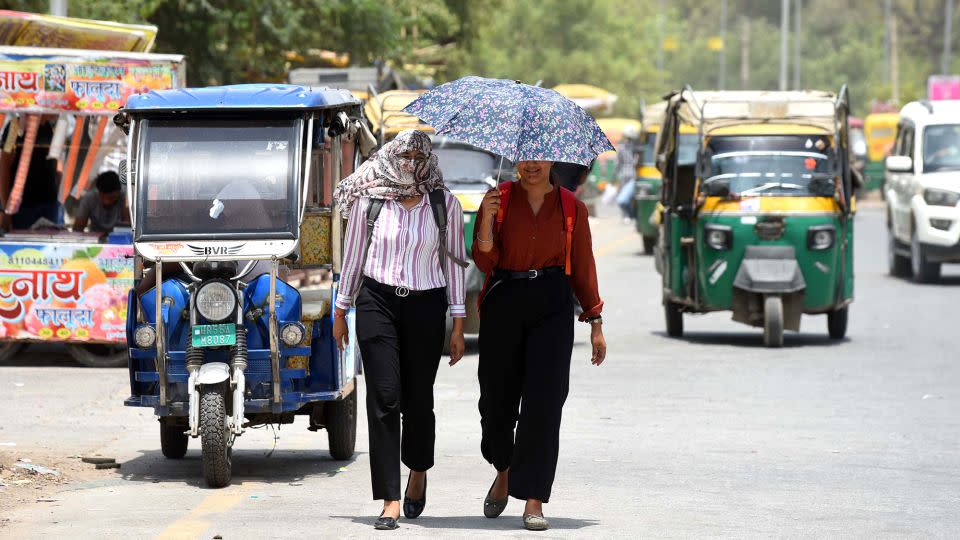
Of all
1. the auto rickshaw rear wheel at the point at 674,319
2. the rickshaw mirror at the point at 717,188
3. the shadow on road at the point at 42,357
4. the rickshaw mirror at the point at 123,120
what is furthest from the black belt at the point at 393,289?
the auto rickshaw rear wheel at the point at 674,319

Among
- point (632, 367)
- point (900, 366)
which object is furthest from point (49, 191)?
point (900, 366)

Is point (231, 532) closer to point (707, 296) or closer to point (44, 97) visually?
point (44, 97)

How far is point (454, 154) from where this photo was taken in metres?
17.8

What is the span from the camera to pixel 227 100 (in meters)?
10.1

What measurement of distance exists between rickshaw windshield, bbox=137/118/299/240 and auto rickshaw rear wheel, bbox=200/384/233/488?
102cm

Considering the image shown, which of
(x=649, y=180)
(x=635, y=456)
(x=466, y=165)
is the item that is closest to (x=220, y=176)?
(x=635, y=456)

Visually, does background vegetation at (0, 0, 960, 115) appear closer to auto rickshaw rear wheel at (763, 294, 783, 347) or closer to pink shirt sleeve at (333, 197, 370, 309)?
auto rickshaw rear wheel at (763, 294, 783, 347)

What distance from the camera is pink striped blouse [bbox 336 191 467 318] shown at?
8320mm

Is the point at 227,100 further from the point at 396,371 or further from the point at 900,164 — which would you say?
the point at 900,164

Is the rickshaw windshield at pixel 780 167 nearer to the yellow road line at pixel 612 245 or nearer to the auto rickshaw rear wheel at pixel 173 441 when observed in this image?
the auto rickshaw rear wheel at pixel 173 441

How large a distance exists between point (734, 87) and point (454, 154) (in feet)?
370

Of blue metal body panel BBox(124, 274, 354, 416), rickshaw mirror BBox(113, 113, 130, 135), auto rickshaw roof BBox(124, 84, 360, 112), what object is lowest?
blue metal body panel BBox(124, 274, 354, 416)

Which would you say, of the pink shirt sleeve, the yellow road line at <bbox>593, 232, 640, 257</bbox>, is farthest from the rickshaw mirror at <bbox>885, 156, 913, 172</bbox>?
the pink shirt sleeve

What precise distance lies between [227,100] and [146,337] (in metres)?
1.34
